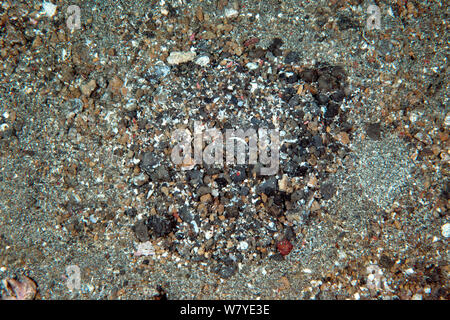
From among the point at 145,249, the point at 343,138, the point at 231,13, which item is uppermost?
the point at 231,13

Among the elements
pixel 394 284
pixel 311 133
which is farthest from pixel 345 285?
pixel 311 133

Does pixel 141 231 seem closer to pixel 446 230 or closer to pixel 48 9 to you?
pixel 48 9

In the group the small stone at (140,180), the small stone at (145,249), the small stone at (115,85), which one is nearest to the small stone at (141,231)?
the small stone at (145,249)

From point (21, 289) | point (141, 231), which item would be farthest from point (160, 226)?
point (21, 289)

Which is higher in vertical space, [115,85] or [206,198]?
[115,85]

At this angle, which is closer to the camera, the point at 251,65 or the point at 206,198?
the point at 206,198

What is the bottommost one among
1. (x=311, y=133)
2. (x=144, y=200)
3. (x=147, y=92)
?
(x=144, y=200)
